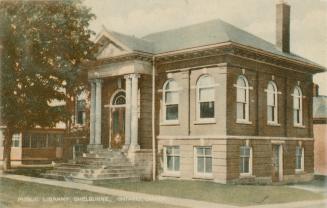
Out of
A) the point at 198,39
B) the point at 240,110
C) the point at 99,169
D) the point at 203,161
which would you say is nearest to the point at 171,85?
the point at 198,39

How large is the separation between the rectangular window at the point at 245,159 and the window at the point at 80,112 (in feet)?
33.2

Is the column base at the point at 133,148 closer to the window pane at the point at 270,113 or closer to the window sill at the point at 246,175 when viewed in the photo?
the window sill at the point at 246,175

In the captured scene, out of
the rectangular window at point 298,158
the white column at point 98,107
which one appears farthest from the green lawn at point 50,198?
the rectangular window at point 298,158

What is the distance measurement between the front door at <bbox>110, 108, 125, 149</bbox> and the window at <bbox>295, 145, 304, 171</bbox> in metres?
9.04

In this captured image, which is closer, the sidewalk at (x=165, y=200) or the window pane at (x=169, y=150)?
the sidewalk at (x=165, y=200)

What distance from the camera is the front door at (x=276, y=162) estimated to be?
2464 cm

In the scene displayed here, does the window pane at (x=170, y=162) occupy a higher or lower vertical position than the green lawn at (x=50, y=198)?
higher

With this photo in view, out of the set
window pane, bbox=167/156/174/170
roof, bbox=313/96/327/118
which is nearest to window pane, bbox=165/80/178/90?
window pane, bbox=167/156/174/170

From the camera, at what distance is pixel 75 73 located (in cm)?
2458

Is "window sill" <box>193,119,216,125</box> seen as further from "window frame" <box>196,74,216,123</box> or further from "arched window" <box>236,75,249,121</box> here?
"arched window" <box>236,75,249,121</box>

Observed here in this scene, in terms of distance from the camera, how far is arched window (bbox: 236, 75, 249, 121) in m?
22.6

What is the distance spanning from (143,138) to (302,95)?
29.6 ft

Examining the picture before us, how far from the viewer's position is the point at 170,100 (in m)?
24.2

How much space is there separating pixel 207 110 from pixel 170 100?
7.68 feet
